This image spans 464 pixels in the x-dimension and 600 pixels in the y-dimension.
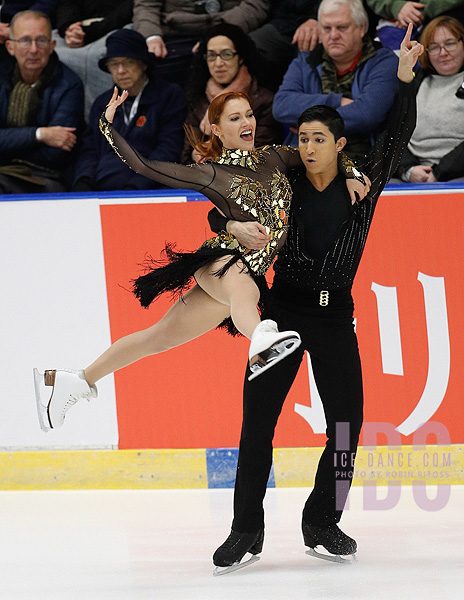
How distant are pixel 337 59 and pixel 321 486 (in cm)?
244

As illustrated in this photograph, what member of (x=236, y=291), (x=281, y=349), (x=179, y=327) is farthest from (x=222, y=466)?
(x=281, y=349)

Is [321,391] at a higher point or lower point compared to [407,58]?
lower

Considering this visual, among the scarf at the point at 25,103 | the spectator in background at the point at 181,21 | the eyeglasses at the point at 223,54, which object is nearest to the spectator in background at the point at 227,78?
the eyeglasses at the point at 223,54

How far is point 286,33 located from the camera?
5191 millimetres

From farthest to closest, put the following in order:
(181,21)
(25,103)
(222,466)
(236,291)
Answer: (181,21)
(25,103)
(222,466)
(236,291)

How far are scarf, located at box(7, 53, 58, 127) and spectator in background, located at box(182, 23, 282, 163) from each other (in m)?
0.86

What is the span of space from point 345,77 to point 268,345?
96.2 inches

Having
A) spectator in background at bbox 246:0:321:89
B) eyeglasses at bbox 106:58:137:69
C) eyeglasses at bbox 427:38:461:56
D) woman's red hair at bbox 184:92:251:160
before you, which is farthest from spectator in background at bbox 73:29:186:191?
woman's red hair at bbox 184:92:251:160

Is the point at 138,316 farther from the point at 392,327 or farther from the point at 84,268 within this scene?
the point at 392,327

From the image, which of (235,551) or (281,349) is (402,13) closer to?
(281,349)

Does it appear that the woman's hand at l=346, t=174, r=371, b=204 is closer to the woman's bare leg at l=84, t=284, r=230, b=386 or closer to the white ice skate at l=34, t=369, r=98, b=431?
the woman's bare leg at l=84, t=284, r=230, b=386

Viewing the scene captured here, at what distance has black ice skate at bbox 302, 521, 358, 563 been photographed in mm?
3283

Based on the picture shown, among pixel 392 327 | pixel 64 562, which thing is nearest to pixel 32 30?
pixel 392 327

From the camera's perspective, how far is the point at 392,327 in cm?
430
